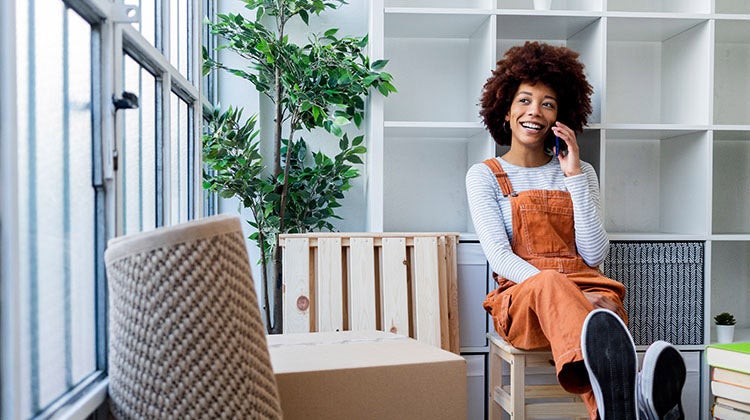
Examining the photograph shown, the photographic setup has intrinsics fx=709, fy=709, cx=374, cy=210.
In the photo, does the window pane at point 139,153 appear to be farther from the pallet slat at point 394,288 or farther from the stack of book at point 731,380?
the stack of book at point 731,380

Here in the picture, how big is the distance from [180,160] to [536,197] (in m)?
1.14

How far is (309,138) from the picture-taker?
300 centimetres

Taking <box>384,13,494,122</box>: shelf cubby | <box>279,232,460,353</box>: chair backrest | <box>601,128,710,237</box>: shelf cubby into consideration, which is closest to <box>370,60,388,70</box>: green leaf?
<box>384,13,494,122</box>: shelf cubby

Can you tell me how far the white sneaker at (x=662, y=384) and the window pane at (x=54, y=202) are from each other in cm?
129

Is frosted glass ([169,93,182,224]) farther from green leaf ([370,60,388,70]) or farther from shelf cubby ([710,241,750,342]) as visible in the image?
shelf cubby ([710,241,750,342])

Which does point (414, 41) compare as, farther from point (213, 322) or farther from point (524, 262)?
point (213, 322)

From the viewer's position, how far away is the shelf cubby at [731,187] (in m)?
3.00

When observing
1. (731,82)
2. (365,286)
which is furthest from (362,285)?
(731,82)

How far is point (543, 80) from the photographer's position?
2.37 meters

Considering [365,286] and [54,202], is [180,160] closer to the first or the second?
[365,286]

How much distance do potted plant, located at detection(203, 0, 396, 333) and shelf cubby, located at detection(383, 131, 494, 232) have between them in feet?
0.83

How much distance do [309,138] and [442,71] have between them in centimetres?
62

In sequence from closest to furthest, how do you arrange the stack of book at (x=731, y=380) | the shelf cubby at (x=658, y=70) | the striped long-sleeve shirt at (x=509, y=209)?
1. the stack of book at (x=731, y=380)
2. the striped long-sleeve shirt at (x=509, y=209)
3. the shelf cubby at (x=658, y=70)

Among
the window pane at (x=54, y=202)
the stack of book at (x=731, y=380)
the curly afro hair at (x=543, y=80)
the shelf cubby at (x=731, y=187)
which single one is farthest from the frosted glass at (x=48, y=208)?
the shelf cubby at (x=731, y=187)
